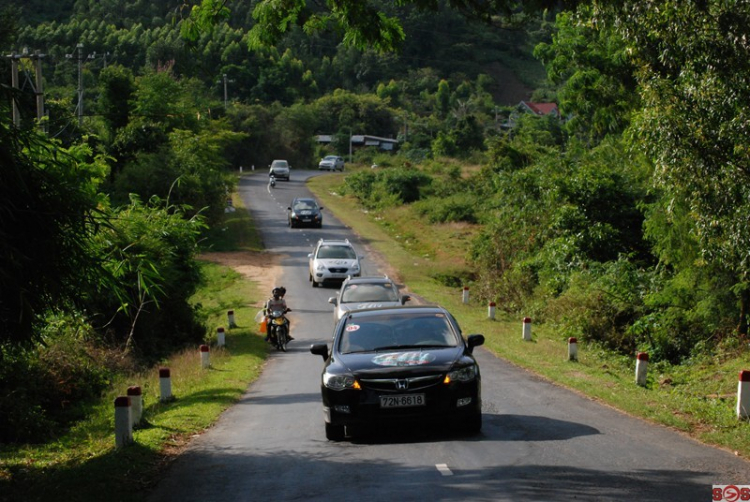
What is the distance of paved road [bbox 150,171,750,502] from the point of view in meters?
8.55

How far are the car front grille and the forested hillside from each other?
3283 millimetres

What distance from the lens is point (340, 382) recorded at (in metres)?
11.1

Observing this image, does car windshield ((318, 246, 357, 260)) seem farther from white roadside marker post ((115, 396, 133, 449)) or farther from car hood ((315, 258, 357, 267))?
white roadside marker post ((115, 396, 133, 449))

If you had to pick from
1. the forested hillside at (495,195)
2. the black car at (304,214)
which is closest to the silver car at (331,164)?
the forested hillside at (495,195)

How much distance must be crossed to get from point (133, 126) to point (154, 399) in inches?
1349

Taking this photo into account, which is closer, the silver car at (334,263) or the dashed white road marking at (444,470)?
the dashed white road marking at (444,470)

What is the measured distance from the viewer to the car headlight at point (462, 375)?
1095 centimetres

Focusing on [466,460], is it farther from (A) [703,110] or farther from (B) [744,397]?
(A) [703,110]

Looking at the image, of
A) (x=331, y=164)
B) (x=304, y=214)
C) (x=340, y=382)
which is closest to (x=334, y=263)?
(x=304, y=214)

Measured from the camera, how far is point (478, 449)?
10.4m

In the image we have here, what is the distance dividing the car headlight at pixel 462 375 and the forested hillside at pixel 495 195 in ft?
13.0

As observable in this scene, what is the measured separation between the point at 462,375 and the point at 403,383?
2.36 feet

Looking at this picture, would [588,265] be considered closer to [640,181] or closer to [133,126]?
[640,181]

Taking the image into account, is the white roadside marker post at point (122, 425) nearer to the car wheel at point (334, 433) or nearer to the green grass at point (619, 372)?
the car wheel at point (334, 433)
